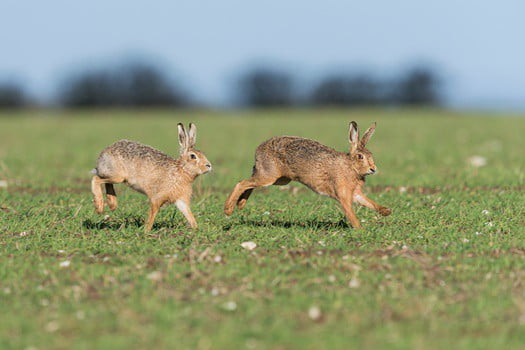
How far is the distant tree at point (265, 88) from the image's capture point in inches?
3639

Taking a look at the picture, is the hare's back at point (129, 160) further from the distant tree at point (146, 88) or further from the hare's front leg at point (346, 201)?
the distant tree at point (146, 88)

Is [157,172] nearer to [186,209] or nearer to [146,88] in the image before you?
[186,209]

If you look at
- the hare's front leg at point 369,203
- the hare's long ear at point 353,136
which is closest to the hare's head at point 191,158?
the hare's long ear at point 353,136

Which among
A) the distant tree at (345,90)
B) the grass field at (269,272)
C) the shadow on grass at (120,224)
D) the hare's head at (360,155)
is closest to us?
the grass field at (269,272)

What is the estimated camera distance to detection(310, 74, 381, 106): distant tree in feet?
281

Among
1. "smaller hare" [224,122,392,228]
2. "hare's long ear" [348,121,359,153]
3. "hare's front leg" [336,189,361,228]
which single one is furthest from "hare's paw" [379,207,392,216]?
"hare's long ear" [348,121,359,153]

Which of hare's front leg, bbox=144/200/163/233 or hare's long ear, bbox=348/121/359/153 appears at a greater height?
hare's long ear, bbox=348/121/359/153

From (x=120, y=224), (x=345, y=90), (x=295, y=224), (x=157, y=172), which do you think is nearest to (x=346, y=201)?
(x=295, y=224)

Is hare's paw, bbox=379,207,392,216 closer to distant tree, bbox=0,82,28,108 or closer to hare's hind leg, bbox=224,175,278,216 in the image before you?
hare's hind leg, bbox=224,175,278,216

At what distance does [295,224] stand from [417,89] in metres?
83.4

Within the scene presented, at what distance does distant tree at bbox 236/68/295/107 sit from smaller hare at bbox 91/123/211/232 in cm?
8133

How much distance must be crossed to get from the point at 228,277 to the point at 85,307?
1.46 meters

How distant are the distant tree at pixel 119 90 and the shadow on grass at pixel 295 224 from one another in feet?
259

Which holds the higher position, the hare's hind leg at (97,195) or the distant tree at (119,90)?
the hare's hind leg at (97,195)
